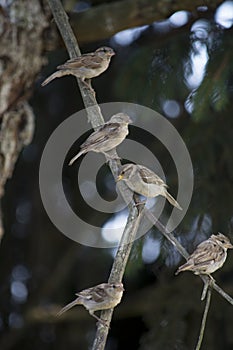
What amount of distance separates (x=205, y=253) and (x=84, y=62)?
16.5 inches

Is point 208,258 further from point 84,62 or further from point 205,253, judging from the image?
point 84,62

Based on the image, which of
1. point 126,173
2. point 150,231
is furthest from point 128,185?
point 150,231

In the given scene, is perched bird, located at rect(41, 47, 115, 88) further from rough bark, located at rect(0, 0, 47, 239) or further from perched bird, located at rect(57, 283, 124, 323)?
rough bark, located at rect(0, 0, 47, 239)

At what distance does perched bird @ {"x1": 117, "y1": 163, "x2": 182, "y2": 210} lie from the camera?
989 mm

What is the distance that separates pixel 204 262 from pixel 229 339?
1198 mm

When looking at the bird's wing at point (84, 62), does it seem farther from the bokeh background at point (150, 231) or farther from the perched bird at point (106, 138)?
the bokeh background at point (150, 231)

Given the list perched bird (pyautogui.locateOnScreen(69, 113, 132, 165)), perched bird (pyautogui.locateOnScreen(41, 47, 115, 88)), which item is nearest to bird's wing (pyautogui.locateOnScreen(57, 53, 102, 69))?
perched bird (pyautogui.locateOnScreen(41, 47, 115, 88))

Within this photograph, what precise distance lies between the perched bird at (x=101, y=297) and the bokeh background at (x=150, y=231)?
603 mm

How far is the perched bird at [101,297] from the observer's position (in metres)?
0.95

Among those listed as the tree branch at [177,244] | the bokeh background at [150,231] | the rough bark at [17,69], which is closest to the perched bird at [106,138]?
the tree branch at [177,244]

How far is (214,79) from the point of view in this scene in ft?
5.82

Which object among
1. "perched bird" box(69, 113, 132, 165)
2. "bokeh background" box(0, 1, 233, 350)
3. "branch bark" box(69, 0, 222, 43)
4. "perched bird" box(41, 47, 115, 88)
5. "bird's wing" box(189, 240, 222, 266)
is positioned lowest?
"bokeh background" box(0, 1, 233, 350)

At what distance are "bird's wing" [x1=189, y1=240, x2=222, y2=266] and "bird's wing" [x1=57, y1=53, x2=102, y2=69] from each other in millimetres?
382

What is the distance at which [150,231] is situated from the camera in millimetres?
1800
